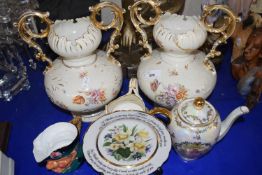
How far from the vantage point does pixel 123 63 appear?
113cm

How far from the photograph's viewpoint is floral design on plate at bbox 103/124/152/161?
2.72 feet

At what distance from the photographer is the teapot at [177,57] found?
854 millimetres

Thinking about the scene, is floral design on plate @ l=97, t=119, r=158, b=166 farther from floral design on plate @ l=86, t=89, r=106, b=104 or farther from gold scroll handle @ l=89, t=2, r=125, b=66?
gold scroll handle @ l=89, t=2, r=125, b=66

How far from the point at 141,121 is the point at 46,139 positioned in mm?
245

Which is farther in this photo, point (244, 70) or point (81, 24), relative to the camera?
point (244, 70)

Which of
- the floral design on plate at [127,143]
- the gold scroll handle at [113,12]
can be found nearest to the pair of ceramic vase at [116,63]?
the gold scroll handle at [113,12]

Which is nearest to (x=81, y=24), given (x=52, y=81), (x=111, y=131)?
(x=52, y=81)

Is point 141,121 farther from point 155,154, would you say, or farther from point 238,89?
point 238,89

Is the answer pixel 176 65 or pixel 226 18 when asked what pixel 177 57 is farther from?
pixel 226 18

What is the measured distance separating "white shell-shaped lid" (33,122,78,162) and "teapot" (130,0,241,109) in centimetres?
23

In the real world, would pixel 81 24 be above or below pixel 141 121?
above

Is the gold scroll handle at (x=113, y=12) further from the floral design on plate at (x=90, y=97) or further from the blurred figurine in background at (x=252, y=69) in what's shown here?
the blurred figurine in background at (x=252, y=69)

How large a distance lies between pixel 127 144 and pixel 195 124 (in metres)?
0.17

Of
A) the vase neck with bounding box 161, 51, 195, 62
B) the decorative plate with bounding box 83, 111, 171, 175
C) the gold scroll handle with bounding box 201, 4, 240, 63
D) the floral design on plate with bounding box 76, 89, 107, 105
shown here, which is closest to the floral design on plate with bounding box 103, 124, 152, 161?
the decorative plate with bounding box 83, 111, 171, 175
